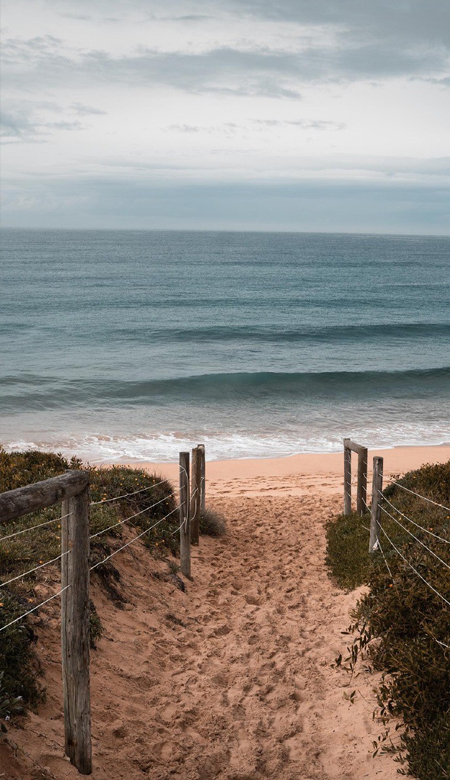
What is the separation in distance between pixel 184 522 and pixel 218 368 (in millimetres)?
21074

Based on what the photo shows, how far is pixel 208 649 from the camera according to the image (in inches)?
251

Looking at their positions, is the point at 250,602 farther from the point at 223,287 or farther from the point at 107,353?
the point at 223,287

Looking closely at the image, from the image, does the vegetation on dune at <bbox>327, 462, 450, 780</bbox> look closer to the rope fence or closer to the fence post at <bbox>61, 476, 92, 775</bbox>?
the rope fence

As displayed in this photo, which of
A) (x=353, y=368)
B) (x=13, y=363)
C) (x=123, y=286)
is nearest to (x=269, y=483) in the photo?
(x=353, y=368)

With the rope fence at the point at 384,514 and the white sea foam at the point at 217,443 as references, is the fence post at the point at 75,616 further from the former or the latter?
the white sea foam at the point at 217,443

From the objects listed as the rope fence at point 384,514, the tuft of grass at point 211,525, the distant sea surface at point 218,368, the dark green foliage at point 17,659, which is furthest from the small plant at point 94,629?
the distant sea surface at point 218,368

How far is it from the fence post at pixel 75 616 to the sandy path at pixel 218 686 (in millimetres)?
322

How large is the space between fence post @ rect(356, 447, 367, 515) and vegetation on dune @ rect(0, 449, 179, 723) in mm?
2964

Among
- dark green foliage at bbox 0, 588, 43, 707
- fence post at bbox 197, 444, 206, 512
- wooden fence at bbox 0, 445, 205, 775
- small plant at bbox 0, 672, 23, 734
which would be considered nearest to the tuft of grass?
fence post at bbox 197, 444, 206, 512

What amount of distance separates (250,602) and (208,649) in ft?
4.59

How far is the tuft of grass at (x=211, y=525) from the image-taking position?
10.2 meters

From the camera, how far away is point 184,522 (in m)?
8.08

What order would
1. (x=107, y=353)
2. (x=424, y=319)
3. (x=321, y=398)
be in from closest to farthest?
1. (x=321, y=398)
2. (x=107, y=353)
3. (x=424, y=319)

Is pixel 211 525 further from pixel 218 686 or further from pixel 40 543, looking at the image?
pixel 218 686
